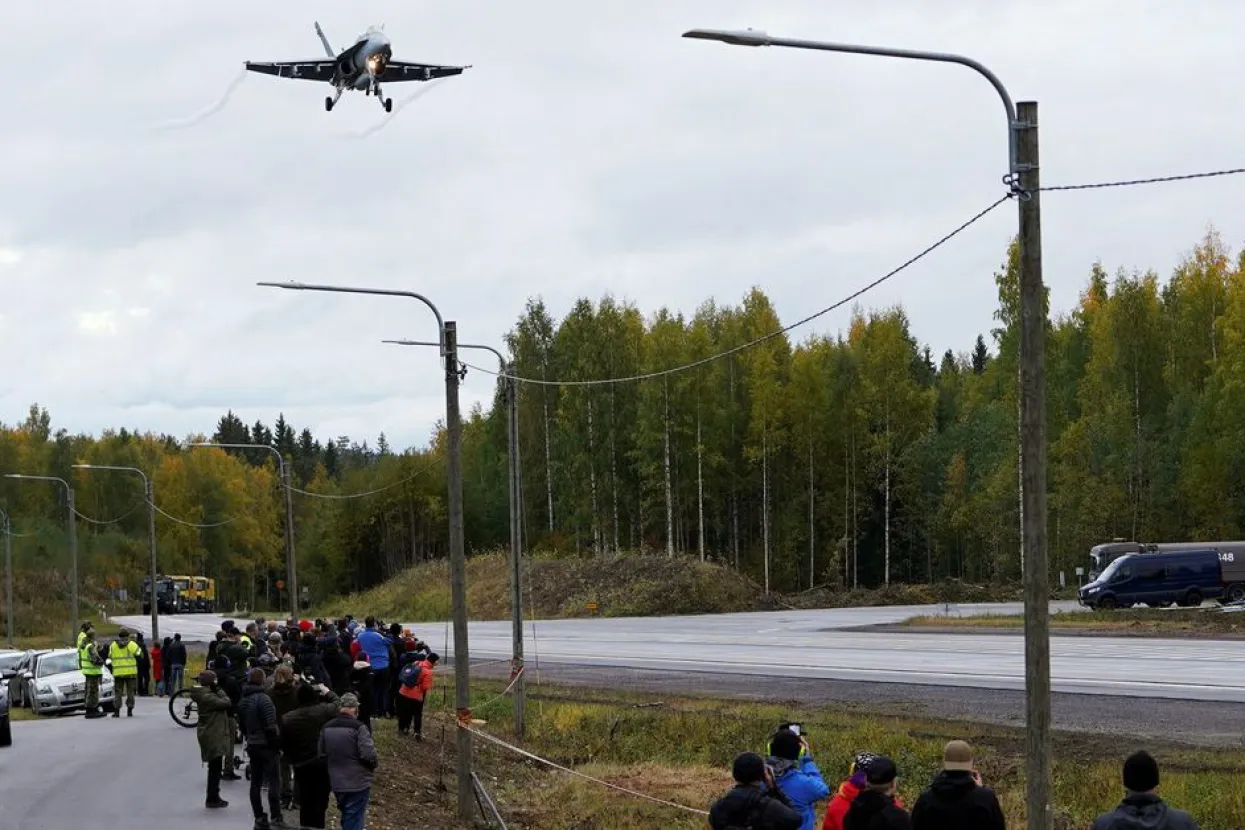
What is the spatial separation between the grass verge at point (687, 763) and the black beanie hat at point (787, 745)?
828 centimetres

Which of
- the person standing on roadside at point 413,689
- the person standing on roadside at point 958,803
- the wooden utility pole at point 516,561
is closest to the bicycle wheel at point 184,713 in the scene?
the person standing on roadside at point 413,689

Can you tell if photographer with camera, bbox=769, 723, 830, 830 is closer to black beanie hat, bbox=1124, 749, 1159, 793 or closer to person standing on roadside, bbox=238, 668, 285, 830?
black beanie hat, bbox=1124, 749, 1159, 793

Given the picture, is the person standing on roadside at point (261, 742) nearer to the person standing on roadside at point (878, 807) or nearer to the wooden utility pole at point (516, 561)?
the person standing on roadside at point (878, 807)

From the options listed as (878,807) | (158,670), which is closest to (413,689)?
(158,670)

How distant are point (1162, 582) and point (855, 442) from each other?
118 ft

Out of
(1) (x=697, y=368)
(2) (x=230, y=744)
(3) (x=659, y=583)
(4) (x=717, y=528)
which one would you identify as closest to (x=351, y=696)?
(2) (x=230, y=744)

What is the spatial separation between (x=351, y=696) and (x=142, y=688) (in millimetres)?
25402

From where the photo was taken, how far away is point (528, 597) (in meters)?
78.5

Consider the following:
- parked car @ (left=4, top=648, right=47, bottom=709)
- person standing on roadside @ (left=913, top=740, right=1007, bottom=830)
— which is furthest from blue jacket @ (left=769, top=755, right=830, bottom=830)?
parked car @ (left=4, top=648, right=47, bottom=709)

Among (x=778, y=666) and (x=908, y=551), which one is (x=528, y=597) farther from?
(x=778, y=666)

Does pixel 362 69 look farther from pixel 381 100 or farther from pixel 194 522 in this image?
pixel 194 522

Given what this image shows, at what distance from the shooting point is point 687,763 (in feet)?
78.1

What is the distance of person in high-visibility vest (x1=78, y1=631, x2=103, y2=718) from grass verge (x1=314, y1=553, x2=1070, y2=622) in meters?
39.4

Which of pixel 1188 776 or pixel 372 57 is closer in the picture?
pixel 1188 776
